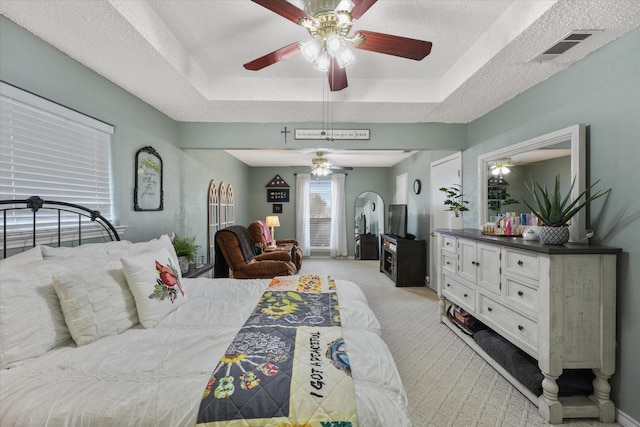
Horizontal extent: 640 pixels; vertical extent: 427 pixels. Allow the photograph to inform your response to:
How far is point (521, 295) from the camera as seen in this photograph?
203cm

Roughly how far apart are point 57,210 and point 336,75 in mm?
2131

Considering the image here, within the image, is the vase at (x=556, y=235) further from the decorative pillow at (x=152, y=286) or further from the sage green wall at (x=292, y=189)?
the sage green wall at (x=292, y=189)

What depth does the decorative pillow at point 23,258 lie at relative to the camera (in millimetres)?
1430

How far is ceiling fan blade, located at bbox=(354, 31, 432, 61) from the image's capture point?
1.60 m

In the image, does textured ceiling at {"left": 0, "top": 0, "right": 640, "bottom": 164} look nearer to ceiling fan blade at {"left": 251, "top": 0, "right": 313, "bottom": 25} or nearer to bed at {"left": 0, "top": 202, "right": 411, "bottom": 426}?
ceiling fan blade at {"left": 251, "top": 0, "right": 313, "bottom": 25}

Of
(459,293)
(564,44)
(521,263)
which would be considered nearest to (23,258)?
(521,263)

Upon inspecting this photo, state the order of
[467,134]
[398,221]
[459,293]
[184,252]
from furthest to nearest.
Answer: [398,221] → [467,134] → [184,252] → [459,293]

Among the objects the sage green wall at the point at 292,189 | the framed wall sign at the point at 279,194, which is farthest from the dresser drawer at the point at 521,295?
the framed wall sign at the point at 279,194

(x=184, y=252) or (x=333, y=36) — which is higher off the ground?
(x=333, y=36)

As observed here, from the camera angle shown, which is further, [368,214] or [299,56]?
[368,214]

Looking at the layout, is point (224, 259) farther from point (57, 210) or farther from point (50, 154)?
point (50, 154)

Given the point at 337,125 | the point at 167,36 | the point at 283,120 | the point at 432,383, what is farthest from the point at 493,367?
the point at 167,36

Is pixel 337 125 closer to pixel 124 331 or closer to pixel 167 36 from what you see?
pixel 167 36

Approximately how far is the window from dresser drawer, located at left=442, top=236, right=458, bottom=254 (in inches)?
188
